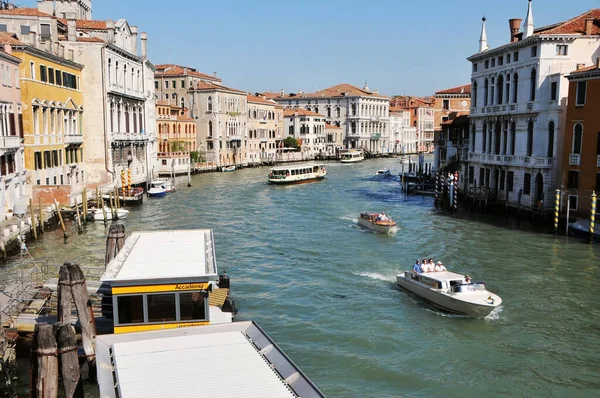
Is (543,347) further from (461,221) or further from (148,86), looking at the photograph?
(148,86)

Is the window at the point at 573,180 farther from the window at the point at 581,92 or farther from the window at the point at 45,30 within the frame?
the window at the point at 45,30

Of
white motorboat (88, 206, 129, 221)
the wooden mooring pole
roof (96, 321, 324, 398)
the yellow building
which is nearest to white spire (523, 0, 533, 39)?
white motorboat (88, 206, 129, 221)

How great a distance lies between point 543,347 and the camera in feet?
32.9

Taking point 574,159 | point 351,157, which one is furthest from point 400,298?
point 351,157

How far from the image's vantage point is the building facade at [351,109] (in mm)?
71750

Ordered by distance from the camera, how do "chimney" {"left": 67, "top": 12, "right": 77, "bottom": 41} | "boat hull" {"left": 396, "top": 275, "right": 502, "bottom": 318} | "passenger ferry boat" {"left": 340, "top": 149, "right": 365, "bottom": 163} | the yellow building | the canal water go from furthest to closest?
"passenger ferry boat" {"left": 340, "top": 149, "right": 365, "bottom": 163}
"chimney" {"left": 67, "top": 12, "right": 77, "bottom": 41}
the yellow building
"boat hull" {"left": 396, "top": 275, "right": 502, "bottom": 318}
the canal water

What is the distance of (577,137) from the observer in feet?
65.3

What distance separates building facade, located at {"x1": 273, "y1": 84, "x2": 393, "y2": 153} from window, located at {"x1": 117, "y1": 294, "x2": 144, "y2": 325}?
2557 inches

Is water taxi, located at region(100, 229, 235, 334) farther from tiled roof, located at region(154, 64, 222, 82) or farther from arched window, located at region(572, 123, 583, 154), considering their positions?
tiled roof, located at region(154, 64, 222, 82)

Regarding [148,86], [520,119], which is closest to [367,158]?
[148,86]

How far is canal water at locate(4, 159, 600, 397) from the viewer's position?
915 centimetres

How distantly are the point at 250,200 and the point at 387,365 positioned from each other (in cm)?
2033

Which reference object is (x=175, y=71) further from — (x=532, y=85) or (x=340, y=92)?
(x=532, y=85)

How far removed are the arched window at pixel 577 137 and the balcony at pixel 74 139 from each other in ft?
61.3
